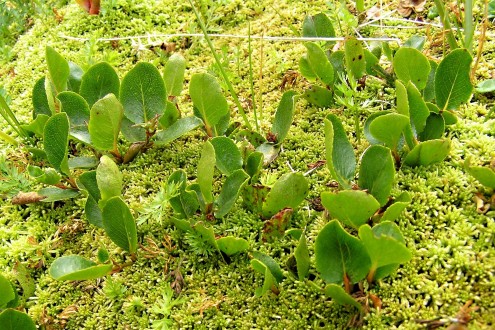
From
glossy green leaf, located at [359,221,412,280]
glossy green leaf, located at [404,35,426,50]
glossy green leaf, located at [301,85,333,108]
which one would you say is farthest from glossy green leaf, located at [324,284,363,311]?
glossy green leaf, located at [404,35,426,50]

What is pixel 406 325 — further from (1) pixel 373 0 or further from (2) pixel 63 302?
(1) pixel 373 0

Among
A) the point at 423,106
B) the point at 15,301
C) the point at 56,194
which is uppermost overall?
the point at 423,106

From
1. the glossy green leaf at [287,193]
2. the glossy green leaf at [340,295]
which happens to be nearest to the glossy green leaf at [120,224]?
the glossy green leaf at [287,193]

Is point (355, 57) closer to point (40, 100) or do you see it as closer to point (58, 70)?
point (58, 70)

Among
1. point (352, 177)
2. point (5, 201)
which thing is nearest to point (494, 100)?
point (352, 177)

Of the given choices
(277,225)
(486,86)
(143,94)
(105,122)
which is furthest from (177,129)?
(486,86)

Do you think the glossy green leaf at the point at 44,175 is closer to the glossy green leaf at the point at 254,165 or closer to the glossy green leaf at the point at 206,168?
the glossy green leaf at the point at 206,168
